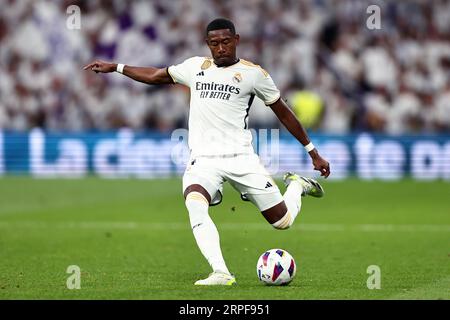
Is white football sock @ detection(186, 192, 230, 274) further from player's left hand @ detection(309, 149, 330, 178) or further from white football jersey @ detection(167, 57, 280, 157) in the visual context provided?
player's left hand @ detection(309, 149, 330, 178)

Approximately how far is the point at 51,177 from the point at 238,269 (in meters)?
14.4

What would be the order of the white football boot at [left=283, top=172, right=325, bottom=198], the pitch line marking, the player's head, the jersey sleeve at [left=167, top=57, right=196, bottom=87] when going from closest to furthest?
the player's head → the jersey sleeve at [left=167, top=57, right=196, bottom=87] → the white football boot at [left=283, top=172, right=325, bottom=198] → the pitch line marking

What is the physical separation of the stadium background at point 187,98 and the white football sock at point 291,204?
28.5 ft

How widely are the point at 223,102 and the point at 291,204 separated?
1.44 m

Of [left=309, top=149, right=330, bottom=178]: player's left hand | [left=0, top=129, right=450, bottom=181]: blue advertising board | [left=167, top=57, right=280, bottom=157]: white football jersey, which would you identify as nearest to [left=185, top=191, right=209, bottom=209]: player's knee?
[left=167, top=57, right=280, bottom=157]: white football jersey

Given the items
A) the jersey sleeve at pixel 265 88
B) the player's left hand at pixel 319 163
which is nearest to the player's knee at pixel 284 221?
the player's left hand at pixel 319 163

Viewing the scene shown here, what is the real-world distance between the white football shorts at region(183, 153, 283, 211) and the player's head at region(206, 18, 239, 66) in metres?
1.00

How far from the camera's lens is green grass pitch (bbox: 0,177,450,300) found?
9844mm

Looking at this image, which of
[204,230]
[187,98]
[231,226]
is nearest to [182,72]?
[204,230]

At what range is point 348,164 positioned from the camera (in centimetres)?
2531

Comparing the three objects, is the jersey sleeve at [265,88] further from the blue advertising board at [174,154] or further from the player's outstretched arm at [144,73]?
the blue advertising board at [174,154]

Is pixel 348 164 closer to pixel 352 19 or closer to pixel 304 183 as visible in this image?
pixel 352 19

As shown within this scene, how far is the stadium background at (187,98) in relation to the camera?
953 inches

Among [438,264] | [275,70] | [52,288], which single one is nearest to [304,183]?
[438,264]
